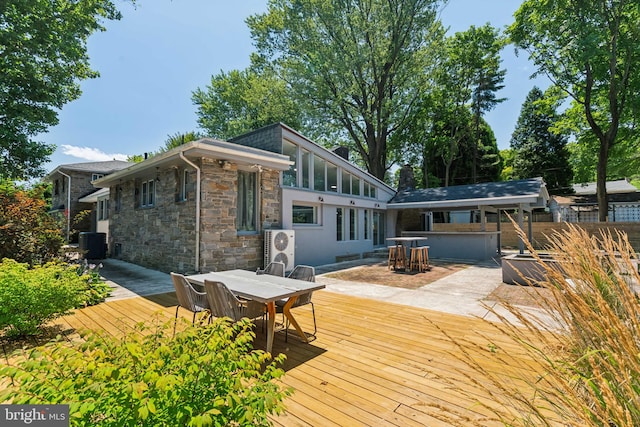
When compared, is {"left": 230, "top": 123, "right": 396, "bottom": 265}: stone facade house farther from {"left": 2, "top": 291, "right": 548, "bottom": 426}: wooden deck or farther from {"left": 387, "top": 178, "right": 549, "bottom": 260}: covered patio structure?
{"left": 2, "top": 291, "right": 548, "bottom": 426}: wooden deck

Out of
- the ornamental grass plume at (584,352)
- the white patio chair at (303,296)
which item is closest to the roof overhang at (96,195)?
the white patio chair at (303,296)

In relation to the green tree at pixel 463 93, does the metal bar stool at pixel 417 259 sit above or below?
below

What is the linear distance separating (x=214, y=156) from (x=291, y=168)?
3272 millimetres

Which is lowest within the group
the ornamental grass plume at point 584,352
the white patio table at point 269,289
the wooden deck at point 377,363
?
the wooden deck at point 377,363

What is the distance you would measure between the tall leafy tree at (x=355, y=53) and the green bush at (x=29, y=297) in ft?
53.9

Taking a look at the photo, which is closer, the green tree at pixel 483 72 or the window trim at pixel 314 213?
the window trim at pixel 314 213

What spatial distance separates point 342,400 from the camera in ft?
8.29

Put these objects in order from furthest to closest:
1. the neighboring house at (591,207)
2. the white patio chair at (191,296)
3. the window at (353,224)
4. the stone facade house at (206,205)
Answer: the neighboring house at (591,207)
the window at (353,224)
the stone facade house at (206,205)
the white patio chair at (191,296)

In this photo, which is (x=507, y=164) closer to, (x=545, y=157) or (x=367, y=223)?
(x=545, y=157)

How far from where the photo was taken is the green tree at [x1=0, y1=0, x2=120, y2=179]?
963cm

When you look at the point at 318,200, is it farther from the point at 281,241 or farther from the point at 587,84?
the point at 587,84

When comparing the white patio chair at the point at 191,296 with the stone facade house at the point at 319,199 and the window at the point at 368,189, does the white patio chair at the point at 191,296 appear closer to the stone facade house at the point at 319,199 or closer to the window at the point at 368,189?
the stone facade house at the point at 319,199

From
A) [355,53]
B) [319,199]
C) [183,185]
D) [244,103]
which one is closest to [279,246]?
[319,199]

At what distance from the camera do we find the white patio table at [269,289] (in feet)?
11.1
